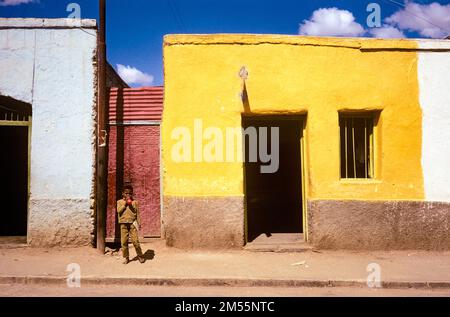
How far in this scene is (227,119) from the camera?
24.6ft

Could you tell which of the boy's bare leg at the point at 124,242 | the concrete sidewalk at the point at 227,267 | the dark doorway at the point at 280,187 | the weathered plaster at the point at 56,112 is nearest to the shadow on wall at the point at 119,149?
the weathered plaster at the point at 56,112

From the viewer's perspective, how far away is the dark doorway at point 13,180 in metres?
8.55

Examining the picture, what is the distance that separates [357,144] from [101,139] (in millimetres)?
5824

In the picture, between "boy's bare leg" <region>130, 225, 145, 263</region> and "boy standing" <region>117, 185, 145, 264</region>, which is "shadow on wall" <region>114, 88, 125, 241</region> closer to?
"boy standing" <region>117, 185, 145, 264</region>

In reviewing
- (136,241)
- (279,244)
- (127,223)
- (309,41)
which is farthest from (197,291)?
(309,41)

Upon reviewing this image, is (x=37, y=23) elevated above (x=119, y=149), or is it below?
above

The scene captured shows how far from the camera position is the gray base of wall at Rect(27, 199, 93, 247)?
24.6 ft

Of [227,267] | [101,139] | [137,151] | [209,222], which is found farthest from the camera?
[137,151]

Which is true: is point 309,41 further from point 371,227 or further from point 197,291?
point 197,291

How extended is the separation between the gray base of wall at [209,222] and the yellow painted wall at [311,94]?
417 millimetres

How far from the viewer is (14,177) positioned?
8.77 metres

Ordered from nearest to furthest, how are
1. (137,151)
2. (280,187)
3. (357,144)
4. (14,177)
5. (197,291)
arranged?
(197,291)
(357,144)
(137,151)
(14,177)
(280,187)

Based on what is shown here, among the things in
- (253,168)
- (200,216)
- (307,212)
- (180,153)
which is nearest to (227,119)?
(180,153)

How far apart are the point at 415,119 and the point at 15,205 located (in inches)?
399
